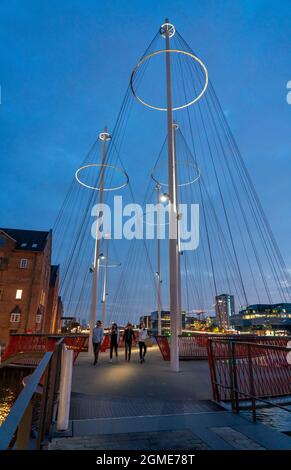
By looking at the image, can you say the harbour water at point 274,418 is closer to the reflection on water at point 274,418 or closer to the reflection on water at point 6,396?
the reflection on water at point 274,418

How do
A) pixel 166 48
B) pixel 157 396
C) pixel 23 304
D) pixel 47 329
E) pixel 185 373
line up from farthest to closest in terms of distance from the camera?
pixel 47 329 → pixel 23 304 → pixel 166 48 → pixel 185 373 → pixel 157 396

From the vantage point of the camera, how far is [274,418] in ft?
18.7

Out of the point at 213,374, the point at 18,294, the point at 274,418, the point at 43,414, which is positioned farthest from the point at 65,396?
the point at 18,294

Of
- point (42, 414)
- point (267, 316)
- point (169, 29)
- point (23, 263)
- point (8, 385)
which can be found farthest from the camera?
point (267, 316)

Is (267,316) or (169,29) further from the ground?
(169,29)

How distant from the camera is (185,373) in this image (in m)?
10.9

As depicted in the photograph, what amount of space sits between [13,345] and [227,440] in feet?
47.7

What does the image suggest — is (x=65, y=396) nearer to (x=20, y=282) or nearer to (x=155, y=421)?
(x=155, y=421)

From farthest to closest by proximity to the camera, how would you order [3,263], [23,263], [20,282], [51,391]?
1. [23,263]
2. [3,263]
3. [20,282]
4. [51,391]

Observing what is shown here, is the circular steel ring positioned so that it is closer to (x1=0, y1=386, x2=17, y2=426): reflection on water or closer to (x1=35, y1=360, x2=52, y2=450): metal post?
(x1=35, y1=360, x2=52, y2=450): metal post

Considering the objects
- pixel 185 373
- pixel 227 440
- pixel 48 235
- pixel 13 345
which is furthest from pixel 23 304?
pixel 227 440

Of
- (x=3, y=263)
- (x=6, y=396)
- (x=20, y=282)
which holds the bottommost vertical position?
(x=6, y=396)

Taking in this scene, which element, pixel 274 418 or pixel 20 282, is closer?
pixel 274 418
